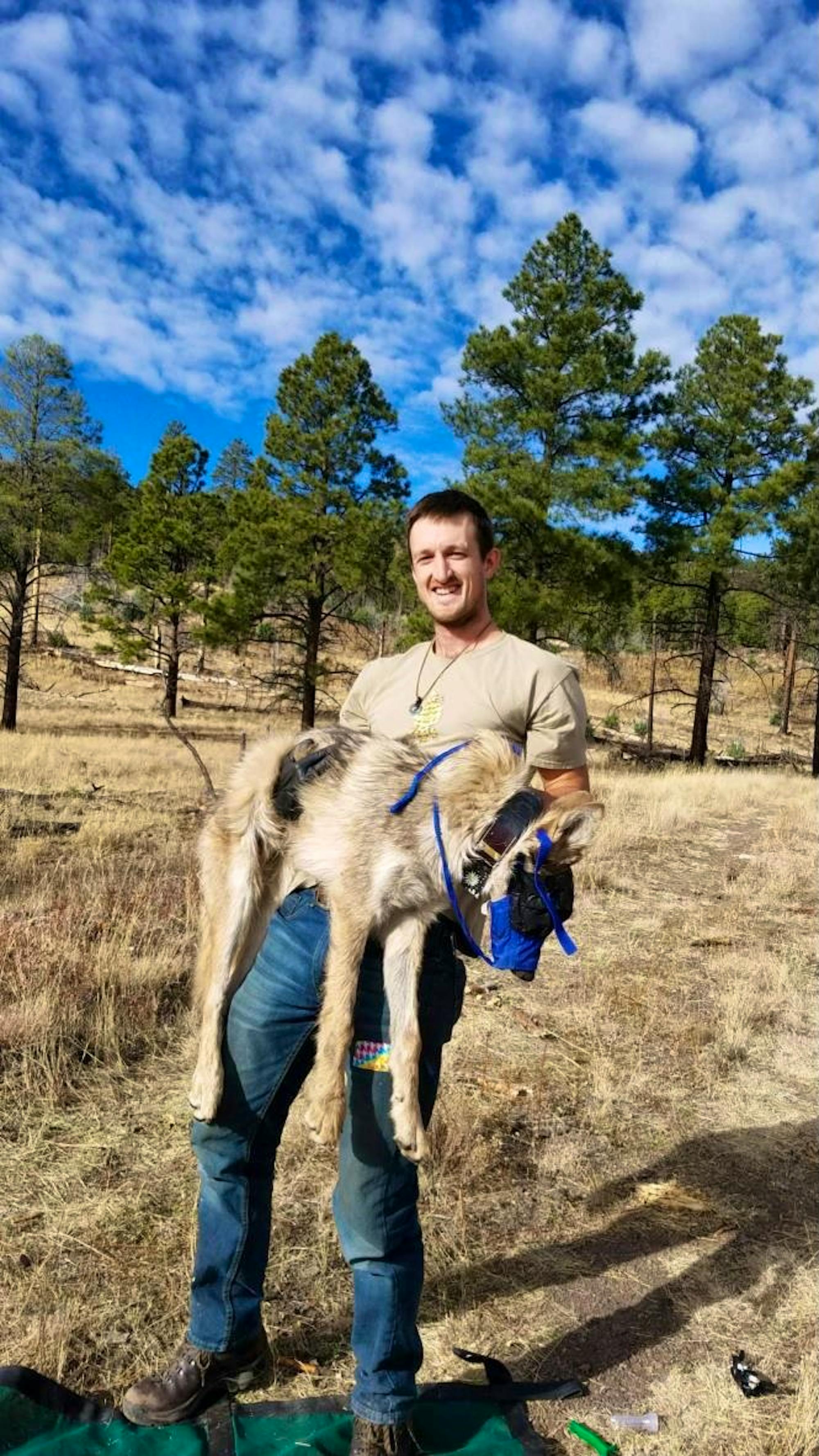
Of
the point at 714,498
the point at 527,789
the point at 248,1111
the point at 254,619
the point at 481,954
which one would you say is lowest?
the point at 248,1111

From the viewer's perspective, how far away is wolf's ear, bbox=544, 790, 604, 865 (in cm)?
214

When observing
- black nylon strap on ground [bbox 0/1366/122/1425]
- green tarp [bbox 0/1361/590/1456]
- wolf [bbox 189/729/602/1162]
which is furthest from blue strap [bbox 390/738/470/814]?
black nylon strap on ground [bbox 0/1366/122/1425]

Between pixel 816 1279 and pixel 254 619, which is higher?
pixel 254 619

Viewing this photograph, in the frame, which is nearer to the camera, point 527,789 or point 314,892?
point 527,789

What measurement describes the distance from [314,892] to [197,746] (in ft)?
75.6

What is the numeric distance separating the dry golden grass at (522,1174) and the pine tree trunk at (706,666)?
16603 millimetres

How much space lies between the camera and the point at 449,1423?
8.43 feet

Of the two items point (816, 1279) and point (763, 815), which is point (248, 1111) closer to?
point (816, 1279)

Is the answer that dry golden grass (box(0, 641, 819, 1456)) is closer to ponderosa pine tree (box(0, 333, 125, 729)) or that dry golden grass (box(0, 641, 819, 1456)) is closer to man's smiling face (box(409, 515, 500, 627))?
man's smiling face (box(409, 515, 500, 627))

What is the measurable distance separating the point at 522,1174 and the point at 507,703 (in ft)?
9.09

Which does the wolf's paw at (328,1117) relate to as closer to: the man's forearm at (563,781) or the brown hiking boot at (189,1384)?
the brown hiking boot at (189,1384)

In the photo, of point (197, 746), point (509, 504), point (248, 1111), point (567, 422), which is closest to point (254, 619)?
point (197, 746)

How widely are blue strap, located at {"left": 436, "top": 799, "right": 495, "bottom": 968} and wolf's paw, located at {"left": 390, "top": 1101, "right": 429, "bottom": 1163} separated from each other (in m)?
0.46

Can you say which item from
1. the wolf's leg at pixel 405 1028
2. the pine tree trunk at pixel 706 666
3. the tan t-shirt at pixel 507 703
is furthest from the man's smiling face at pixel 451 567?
the pine tree trunk at pixel 706 666
